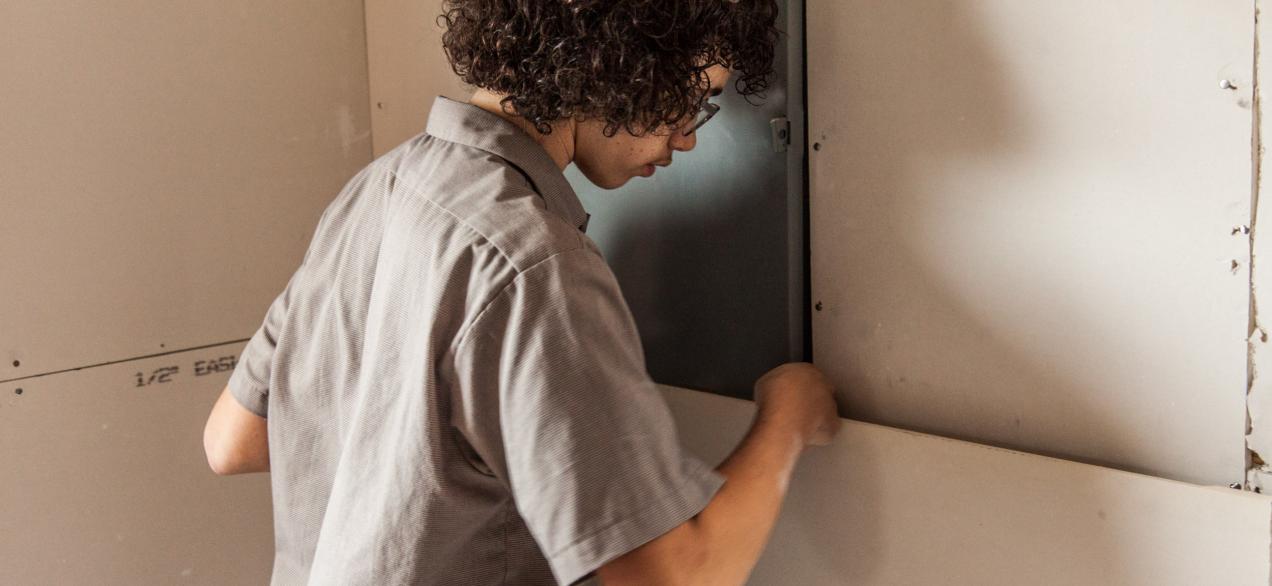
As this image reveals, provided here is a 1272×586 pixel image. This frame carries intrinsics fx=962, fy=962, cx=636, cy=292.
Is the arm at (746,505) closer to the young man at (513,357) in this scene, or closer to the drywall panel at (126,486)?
the young man at (513,357)

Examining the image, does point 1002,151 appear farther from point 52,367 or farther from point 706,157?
point 52,367

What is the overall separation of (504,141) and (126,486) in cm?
92

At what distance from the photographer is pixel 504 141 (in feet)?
3.09

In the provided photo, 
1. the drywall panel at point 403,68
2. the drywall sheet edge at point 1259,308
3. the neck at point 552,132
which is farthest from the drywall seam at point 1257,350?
the drywall panel at point 403,68

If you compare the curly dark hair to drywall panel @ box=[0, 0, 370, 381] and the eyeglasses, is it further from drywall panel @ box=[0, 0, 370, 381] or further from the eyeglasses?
drywall panel @ box=[0, 0, 370, 381]

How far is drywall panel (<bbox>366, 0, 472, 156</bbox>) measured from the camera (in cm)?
158

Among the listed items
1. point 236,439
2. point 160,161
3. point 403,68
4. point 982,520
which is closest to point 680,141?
point 982,520

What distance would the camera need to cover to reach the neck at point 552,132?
99 cm

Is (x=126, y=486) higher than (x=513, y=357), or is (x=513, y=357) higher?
(x=513, y=357)

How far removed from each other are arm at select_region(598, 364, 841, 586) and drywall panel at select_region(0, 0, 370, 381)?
0.93 m

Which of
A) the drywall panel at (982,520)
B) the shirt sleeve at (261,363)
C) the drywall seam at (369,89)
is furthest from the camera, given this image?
the drywall seam at (369,89)

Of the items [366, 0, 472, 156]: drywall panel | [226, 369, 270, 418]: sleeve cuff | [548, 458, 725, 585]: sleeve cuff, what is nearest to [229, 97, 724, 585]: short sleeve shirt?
[548, 458, 725, 585]: sleeve cuff

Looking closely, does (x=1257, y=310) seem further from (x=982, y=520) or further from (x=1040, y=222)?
(x=982, y=520)

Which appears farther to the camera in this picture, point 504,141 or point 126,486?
point 126,486
